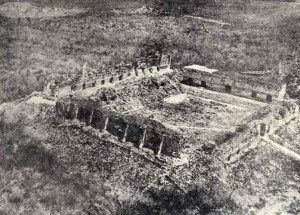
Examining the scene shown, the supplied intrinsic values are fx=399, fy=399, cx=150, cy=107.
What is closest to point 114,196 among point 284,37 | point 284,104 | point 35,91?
point 35,91

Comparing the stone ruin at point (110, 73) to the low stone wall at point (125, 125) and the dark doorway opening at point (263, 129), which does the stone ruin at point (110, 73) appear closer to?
the low stone wall at point (125, 125)

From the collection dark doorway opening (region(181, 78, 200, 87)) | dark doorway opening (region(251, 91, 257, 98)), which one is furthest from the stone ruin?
dark doorway opening (region(251, 91, 257, 98))

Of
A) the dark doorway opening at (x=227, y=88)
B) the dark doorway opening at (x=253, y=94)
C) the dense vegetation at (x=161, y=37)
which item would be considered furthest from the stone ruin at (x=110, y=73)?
the dark doorway opening at (x=253, y=94)

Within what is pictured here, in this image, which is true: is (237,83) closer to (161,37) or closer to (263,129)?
(263,129)

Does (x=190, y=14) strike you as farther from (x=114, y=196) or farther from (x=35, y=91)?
(x=114, y=196)

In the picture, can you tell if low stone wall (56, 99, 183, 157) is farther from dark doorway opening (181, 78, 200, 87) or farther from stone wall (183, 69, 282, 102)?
dark doorway opening (181, 78, 200, 87)

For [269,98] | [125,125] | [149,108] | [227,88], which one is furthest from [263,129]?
[227,88]
